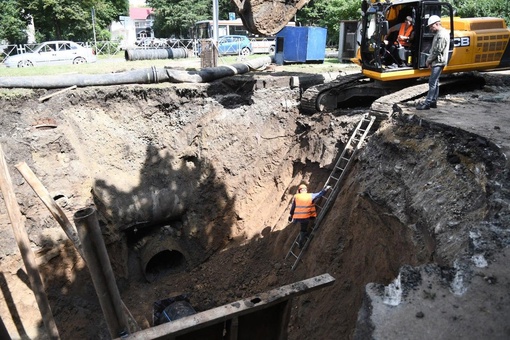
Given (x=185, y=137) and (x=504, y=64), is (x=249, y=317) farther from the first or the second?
(x=504, y=64)

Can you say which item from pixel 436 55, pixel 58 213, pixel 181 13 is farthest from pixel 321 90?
pixel 181 13

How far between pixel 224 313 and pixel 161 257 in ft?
23.2

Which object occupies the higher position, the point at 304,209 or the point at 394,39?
the point at 394,39

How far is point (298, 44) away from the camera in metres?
14.9

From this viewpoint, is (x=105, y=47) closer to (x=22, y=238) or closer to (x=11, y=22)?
(x=11, y=22)

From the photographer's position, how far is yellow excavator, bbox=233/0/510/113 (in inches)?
323

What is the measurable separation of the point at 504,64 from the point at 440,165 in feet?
20.7

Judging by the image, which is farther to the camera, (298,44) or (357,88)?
(298,44)

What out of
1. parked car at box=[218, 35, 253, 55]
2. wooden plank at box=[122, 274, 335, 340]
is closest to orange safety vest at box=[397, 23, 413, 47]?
wooden plank at box=[122, 274, 335, 340]

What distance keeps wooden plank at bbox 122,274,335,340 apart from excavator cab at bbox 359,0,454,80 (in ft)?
20.7

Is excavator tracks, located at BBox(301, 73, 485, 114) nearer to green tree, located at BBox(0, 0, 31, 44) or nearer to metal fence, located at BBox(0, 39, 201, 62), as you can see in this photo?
metal fence, located at BBox(0, 39, 201, 62)

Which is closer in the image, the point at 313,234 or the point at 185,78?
the point at 313,234

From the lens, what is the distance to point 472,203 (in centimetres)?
442

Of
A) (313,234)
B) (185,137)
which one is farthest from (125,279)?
(313,234)
